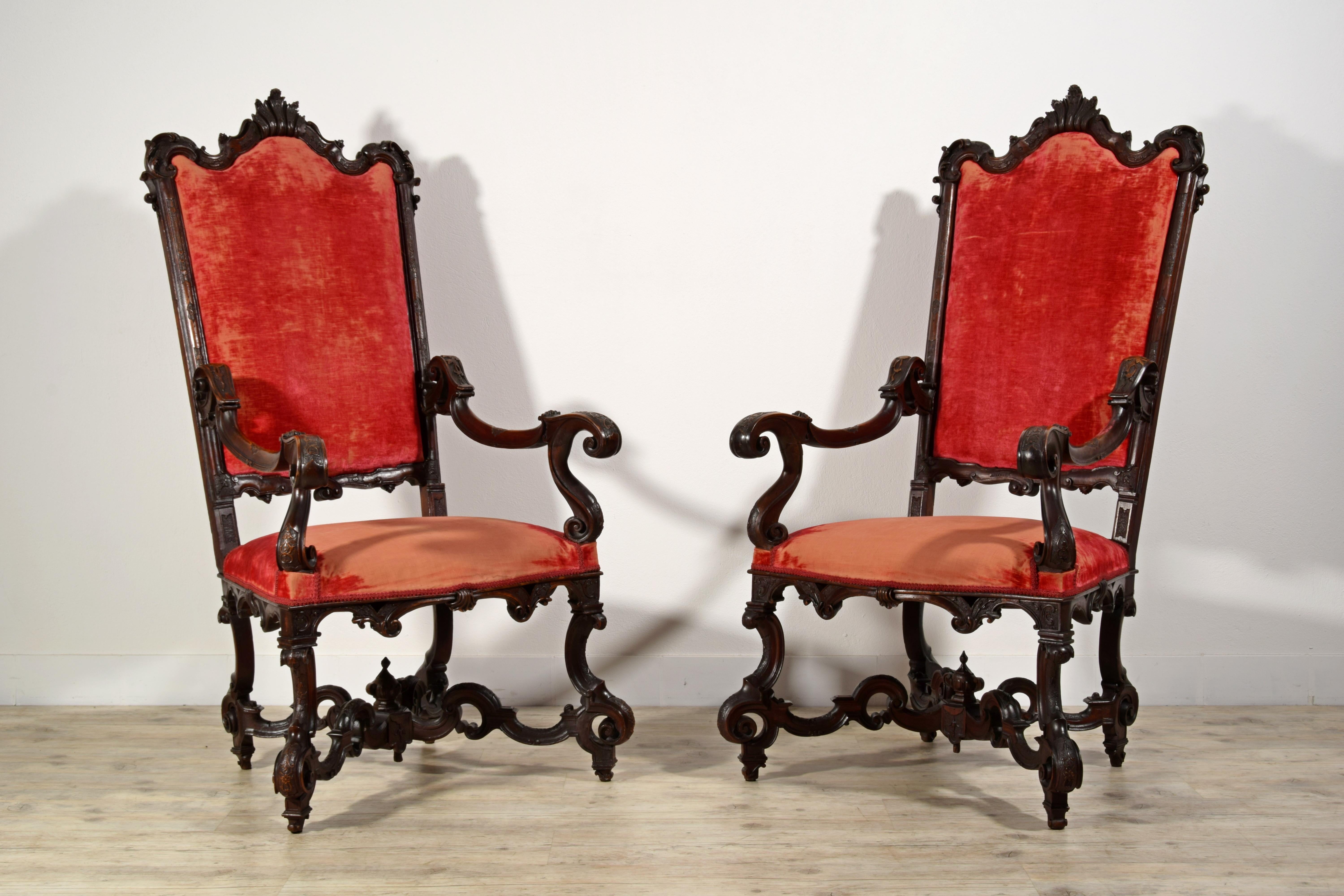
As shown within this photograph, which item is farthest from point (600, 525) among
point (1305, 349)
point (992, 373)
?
point (1305, 349)

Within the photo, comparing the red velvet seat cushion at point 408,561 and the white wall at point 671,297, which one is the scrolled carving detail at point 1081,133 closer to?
the white wall at point 671,297

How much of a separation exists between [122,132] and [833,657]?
233 centimetres

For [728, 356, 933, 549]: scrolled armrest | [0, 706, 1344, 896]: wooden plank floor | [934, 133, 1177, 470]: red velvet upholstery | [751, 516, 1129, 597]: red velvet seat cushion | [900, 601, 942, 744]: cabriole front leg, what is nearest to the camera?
[0, 706, 1344, 896]: wooden plank floor

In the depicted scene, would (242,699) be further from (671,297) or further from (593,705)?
(671,297)

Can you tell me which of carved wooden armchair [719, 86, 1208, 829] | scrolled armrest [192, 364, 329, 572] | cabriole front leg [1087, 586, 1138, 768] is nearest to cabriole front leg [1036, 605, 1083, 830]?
carved wooden armchair [719, 86, 1208, 829]

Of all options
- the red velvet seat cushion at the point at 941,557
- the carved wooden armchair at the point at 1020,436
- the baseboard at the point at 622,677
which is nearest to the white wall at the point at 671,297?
the baseboard at the point at 622,677

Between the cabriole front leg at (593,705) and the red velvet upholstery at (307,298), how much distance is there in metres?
0.59

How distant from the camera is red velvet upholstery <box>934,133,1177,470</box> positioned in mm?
2244

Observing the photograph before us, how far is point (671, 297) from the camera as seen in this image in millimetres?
2816

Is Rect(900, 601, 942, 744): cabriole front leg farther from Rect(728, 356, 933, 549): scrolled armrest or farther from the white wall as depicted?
Rect(728, 356, 933, 549): scrolled armrest

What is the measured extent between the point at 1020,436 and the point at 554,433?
99 cm

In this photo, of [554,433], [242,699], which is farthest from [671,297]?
[242,699]

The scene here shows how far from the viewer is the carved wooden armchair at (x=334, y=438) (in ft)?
6.48

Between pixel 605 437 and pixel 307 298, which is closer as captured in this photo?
pixel 605 437
